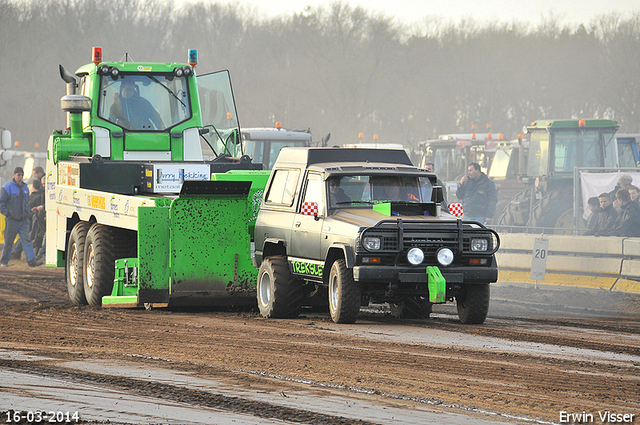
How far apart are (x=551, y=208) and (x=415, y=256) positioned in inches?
506

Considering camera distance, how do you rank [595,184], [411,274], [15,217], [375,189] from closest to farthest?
[411,274] → [375,189] → [595,184] → [15,217]

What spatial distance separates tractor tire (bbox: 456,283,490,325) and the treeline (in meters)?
63.5

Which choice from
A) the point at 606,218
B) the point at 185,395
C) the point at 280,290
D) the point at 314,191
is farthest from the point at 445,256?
the point at 606,218

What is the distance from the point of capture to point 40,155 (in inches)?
1502

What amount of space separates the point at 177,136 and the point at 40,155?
24383 millimetres

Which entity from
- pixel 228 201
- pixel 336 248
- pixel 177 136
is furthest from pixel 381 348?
pixel 177 136

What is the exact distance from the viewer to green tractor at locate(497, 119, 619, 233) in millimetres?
22641

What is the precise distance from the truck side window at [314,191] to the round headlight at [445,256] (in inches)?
60.1

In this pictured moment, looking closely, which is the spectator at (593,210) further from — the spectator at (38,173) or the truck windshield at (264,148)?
the spectator at (38,173)

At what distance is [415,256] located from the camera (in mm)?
10312

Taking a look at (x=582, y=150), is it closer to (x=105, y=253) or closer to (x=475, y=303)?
(x=475, y=303)

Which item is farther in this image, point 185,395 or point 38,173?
point 38,173

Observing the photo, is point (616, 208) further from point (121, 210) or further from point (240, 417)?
point (240, 417)

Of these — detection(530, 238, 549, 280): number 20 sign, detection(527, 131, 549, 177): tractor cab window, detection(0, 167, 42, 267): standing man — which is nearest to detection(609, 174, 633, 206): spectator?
detection(530, 238, 549, 280): number 20 sign
